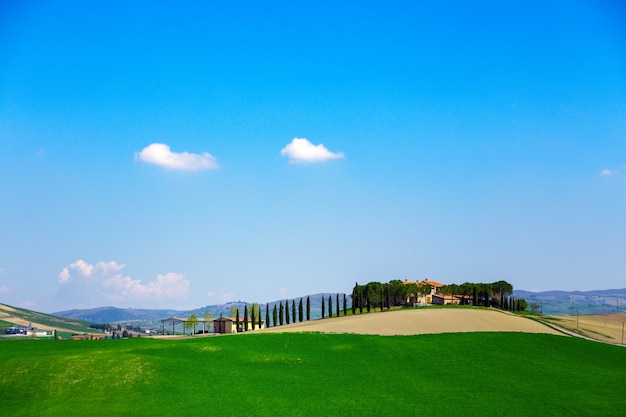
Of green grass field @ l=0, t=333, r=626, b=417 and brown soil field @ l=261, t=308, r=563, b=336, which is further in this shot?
brown soil field @ l=261, t=308, r=563, b=336

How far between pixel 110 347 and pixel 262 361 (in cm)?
2302

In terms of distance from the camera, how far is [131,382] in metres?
56.5

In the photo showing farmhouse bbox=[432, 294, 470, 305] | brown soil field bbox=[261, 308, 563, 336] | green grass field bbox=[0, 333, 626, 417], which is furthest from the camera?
farmhouse bbox=[432, 294, 470, 305]

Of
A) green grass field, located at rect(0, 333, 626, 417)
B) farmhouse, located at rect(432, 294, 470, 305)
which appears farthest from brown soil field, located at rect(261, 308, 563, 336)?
farmhouse, located at rect(432, 294, 470, 305)

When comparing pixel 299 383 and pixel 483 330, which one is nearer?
pixel 299 383

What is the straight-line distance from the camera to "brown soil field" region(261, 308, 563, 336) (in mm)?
92688

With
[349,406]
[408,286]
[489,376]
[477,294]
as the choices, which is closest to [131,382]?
[349,406]

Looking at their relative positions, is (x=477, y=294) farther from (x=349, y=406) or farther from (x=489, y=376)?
(x=349, y=406)

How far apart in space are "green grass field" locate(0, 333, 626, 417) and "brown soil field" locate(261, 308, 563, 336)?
12861 millimetres

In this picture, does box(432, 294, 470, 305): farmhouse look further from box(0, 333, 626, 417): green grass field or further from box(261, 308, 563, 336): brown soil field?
box(0, 333, 626, 417): green grass field

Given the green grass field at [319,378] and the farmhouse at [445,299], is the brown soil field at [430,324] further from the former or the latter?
the farmhouse at [445,299]

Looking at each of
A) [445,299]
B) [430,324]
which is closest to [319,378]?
[430,324]

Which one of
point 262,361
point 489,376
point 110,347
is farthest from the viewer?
point 110,347

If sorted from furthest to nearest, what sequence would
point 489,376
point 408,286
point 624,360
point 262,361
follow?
point 408,286 < point 624,360 < point 262,361 < point 489,376
